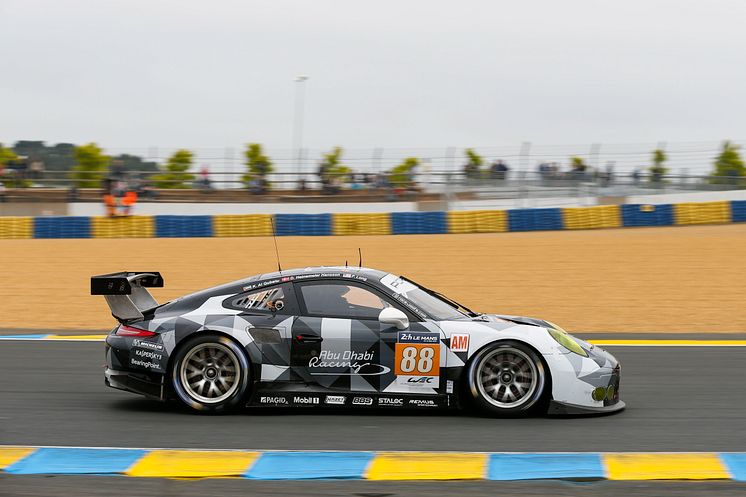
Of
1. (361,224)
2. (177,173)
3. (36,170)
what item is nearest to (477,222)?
(361,224)

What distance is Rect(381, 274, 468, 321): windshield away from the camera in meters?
7.35

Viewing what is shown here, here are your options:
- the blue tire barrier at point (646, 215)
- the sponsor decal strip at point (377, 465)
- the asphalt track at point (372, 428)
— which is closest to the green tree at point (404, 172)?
the blue tire barrier at point (646, 215)

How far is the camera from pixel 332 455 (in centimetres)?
615

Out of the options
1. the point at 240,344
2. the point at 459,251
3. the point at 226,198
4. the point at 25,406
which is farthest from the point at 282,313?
the point at 226,198

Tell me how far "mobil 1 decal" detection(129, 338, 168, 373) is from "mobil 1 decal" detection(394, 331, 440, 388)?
177cm

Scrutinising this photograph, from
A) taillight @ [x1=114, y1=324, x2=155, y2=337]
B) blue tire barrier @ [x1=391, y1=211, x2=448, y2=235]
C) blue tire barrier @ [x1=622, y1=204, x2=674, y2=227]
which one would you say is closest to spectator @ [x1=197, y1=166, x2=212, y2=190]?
blue tire barrier @ [x1=391, y1=211, x2=448, y2=235]

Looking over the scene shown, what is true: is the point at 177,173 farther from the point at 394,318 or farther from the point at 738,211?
the point at 394,318

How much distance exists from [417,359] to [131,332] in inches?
88.2

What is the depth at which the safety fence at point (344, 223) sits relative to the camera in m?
25.7

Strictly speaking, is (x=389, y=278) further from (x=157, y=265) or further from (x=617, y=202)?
(x=617, y=202)

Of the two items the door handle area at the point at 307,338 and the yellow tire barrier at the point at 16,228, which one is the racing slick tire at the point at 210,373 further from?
the yellow tire barrier at the point at 16,228

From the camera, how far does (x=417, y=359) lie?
23.3 feet

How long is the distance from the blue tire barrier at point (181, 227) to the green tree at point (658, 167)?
12.7 meters

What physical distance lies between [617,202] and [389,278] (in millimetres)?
21512
